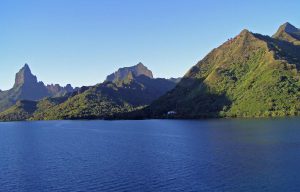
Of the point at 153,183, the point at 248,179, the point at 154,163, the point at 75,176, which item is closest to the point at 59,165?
the point at 75,176

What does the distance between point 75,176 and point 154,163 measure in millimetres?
26005

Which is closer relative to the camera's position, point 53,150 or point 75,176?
point 75,176

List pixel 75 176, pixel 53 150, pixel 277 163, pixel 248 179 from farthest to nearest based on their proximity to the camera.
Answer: pixel 53 150
pixel 277 163
pixel 75 176
pixel 248 179

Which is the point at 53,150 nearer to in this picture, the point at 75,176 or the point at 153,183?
the point at 75,176

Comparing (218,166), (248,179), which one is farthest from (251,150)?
(248,179)

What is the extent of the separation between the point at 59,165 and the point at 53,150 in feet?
140

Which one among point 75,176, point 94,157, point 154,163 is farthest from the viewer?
point 94,157

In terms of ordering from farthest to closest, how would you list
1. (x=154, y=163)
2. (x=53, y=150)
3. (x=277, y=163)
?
(x=53, y=150) → (x=154, y=163) → (x=277, y=163)

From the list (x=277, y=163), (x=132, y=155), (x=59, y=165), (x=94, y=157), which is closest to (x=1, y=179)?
(x=59, y=165)

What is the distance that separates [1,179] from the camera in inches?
4299

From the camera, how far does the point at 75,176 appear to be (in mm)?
109000

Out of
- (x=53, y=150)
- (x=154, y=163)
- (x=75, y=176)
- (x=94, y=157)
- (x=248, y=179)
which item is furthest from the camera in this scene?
(x=53, y=150)

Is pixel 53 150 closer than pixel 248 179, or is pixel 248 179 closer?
pixel 248 179

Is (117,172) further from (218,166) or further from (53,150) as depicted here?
(53,150)
